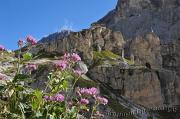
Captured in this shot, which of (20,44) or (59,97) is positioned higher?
(20,44)

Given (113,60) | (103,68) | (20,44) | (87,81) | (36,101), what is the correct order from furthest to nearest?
(113,60)
(103,68)
(87,81)
(20,44)
(36,101)

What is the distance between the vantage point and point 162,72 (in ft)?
364

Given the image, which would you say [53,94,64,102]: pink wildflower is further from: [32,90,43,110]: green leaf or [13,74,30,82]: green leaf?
[13,74,30,82]: green leaf

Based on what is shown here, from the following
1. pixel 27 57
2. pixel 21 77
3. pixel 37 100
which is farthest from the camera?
pixel 27 57

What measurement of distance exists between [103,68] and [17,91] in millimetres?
96282

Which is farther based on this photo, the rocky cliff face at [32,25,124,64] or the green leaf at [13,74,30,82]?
the rocky cliff face at [32,25,124,64]

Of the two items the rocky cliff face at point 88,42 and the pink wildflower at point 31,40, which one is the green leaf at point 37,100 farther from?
the rocky cliff face at point 88,42

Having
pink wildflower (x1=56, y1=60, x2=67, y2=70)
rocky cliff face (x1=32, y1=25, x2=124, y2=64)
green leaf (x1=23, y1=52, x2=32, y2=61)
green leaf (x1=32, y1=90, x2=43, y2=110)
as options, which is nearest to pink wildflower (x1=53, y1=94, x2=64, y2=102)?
green leaf (x1=32, y1=90, x2=43, y2=110)

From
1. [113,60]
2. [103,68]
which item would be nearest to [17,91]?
[103,68]

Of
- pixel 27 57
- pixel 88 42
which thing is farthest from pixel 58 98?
pixel 88 42

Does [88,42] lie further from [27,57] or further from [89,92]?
[27,57]

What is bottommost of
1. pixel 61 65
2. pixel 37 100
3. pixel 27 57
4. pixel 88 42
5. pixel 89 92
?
pixel 37 100

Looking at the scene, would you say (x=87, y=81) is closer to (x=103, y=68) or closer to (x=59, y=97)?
(x=103, y=68)

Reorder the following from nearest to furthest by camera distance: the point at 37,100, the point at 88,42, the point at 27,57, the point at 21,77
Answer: the point at 21,77, the point at 37,100, the point at 27,57, the point at 88,42
